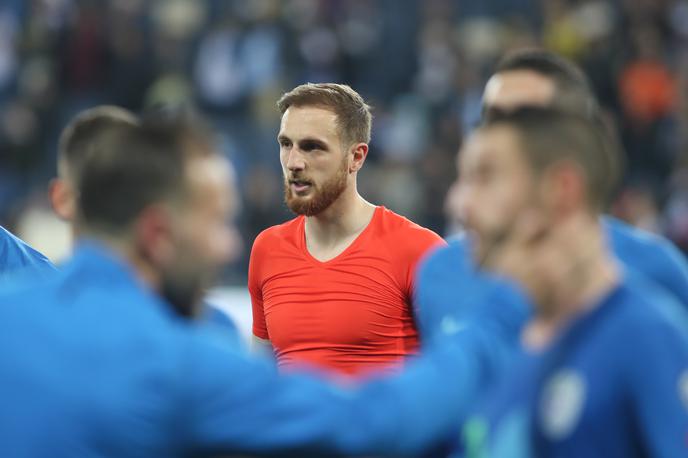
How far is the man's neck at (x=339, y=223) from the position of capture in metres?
5.76

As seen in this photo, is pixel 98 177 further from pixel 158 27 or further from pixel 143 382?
pixel 158 27

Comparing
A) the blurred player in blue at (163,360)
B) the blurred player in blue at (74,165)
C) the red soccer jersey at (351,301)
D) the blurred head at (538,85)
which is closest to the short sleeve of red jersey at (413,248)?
the red soccer jersey at (351,301)

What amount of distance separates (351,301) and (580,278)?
273 cm

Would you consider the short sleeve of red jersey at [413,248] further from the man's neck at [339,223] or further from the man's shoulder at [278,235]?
the man's shoulder at [278,235]

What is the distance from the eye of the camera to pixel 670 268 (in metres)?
4.07

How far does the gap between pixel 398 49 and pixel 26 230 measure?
5.80 meters

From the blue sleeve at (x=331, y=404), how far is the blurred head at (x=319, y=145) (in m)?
2.91

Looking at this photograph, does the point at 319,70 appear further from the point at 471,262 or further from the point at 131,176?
the point at 131,176

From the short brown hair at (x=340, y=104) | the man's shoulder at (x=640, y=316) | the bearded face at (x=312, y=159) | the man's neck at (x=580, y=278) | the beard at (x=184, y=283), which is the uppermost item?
the short brown hair at (x=340, y=104)

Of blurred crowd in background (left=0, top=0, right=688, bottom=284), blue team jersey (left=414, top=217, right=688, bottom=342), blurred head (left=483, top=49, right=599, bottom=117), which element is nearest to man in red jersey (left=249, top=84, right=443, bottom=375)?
blue team jersey (left=414, top=217, right=688, bottom=342)

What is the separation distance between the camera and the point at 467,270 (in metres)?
4.43

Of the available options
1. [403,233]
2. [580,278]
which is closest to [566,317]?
[580,278]

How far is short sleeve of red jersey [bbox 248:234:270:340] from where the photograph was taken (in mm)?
5863

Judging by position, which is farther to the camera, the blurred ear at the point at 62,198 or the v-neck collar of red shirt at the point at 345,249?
the v-neck collar of red shirt at the point at 345,249
